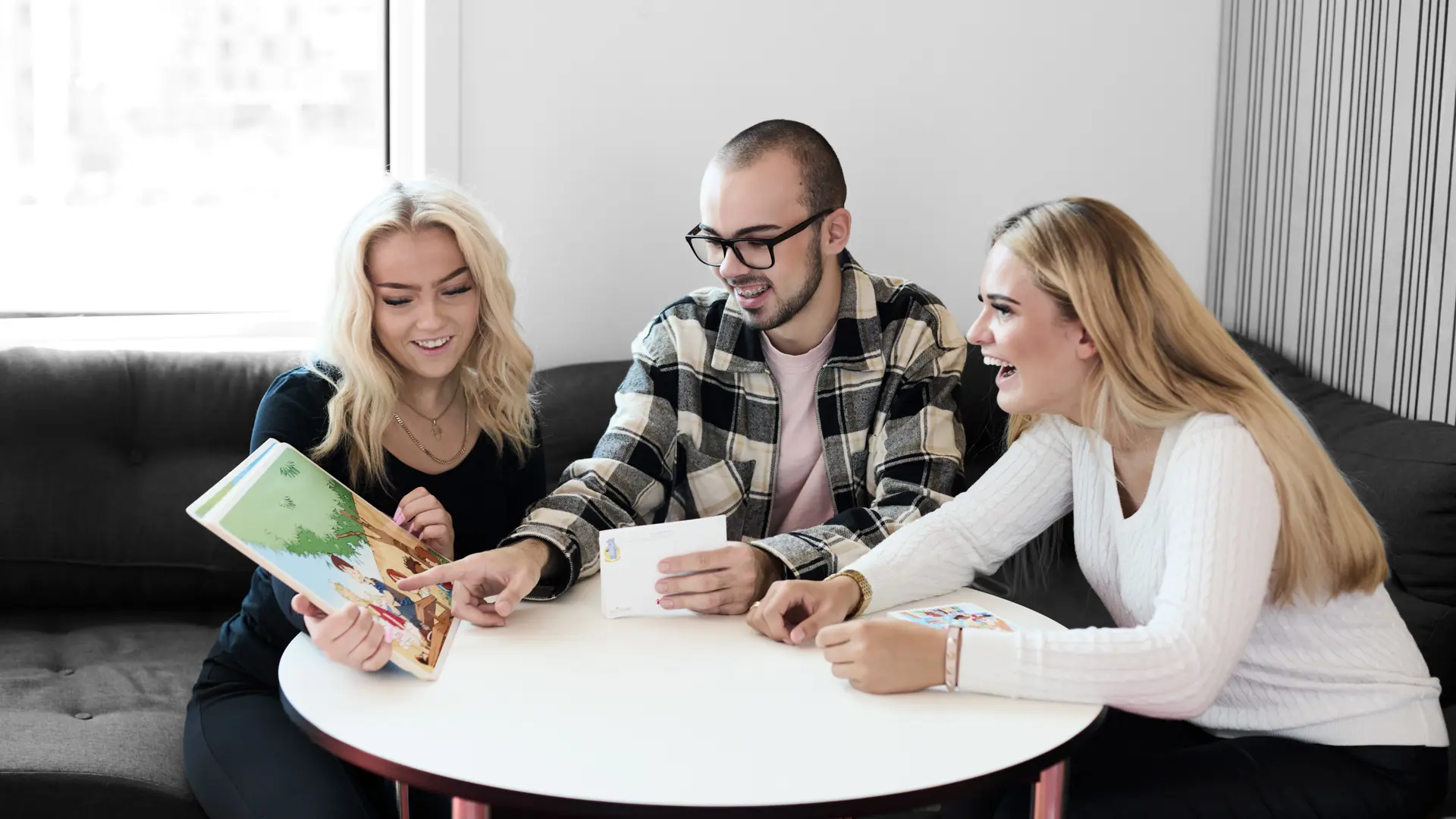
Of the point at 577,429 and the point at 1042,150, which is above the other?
the point at 1042,150

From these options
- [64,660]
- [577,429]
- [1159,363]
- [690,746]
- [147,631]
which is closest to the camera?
[690,746]

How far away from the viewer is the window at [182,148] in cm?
288

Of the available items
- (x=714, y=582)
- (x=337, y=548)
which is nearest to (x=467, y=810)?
(x=337, y=548)

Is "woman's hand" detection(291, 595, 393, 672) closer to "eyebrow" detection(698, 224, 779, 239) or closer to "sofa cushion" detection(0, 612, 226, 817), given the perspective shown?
"sofa cushion" detection(0, 612, 226, 817)

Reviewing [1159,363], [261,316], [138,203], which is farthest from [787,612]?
[138,203]

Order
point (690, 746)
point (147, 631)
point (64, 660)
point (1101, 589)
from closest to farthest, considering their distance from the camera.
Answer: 1. point (690, 746)
2. point (1101, 589)
3. point (64, 660)
4. point (147, 631)

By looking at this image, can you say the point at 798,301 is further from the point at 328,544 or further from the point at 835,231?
the point at 328,544

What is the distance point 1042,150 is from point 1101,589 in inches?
61.0

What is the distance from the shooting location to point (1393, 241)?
2.31 metres

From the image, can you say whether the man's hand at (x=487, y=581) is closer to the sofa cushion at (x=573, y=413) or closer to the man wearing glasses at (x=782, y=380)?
the man wearing glasses at (x=782, y=380)

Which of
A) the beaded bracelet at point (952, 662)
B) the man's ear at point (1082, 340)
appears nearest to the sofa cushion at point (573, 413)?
the man's ear at point (1082, 340)

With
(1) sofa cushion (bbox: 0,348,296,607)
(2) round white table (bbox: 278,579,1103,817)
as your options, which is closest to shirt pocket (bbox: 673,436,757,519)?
(2) round white table (bbox: 278,579,1103,817)

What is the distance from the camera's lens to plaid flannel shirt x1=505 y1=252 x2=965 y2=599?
2.10 metres

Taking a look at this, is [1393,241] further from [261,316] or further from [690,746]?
[261,316]
